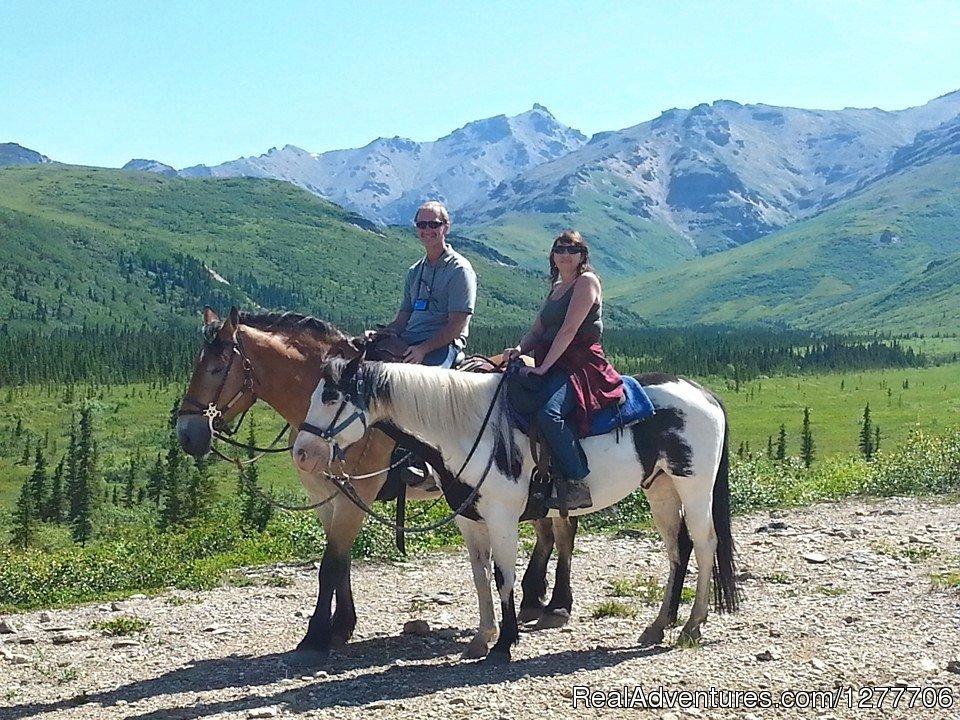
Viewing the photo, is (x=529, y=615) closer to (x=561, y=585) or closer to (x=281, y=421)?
(x=561, y=585)

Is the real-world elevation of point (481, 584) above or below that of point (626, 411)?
below

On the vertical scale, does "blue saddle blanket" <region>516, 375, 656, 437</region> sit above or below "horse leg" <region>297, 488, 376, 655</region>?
above

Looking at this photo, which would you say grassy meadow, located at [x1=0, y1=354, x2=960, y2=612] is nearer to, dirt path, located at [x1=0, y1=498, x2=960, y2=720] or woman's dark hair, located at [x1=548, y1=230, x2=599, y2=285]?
dirt path, located at [x1=0, y1=498, x2=960, y2=720]

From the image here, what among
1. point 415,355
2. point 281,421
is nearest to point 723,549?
point 415,355

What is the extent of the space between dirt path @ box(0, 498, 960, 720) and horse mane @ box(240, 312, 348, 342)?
9.62 feet

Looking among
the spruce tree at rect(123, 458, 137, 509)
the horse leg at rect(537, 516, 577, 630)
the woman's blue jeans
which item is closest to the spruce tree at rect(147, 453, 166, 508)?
the spruce tree at rect(123, 458, 137, 509)

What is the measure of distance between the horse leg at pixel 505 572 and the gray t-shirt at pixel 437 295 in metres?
2.21

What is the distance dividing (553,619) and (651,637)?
1.11 meters

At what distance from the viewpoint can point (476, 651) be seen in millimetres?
7969

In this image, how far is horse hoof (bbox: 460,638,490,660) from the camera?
7953 mm

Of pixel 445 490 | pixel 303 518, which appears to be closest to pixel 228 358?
pixel 445 490

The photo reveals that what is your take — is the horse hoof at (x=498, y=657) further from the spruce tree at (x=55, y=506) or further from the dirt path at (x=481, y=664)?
the spruce tree at (x=55, y=506)

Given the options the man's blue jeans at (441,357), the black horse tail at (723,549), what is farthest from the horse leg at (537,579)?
the man's blue jeans at (441,357)

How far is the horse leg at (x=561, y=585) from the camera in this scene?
360 inches
